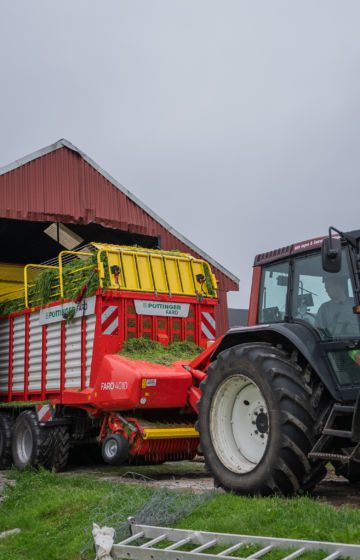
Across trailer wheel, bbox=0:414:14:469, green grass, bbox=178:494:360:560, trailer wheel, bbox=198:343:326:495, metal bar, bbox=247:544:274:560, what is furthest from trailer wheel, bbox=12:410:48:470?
metal bar, bbox=247:544:274:560

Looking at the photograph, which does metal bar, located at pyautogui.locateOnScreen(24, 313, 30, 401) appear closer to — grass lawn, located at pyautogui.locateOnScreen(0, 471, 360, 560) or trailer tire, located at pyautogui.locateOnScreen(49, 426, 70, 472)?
trailer tire, located at pyautogui.locateOnScreen(49, 426, 70, 472)

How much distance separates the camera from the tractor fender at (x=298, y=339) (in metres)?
6.73

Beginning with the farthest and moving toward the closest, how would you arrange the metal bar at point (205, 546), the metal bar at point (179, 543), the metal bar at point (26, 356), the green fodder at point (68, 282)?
1. the metal bar at point (26, 356)
2. the green fodder at point (68, 282)
3. the metal bar at point (179, 543)
4. the metal bar at point (205, 546)

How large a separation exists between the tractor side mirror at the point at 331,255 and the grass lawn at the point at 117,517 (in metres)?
1.93

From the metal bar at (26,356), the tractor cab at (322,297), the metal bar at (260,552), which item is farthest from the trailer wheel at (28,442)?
the metal bar at (260,552)

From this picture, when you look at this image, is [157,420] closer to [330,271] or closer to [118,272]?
[118,272]

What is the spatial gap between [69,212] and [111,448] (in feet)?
24.0

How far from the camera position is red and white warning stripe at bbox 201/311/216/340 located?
39.3ft

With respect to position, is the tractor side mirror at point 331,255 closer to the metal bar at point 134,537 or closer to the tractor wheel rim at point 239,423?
the tractor wheel rim at point 239,423

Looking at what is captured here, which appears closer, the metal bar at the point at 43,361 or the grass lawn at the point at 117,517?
the grass lawn at the point at 117,517

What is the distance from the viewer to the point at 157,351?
11.1 meters

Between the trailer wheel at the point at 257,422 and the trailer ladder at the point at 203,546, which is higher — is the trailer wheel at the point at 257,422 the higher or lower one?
A: the higher one

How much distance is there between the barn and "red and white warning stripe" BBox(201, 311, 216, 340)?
5125 millimetres

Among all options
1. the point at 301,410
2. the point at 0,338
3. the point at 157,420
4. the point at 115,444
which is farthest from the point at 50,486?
the point at 0,338
